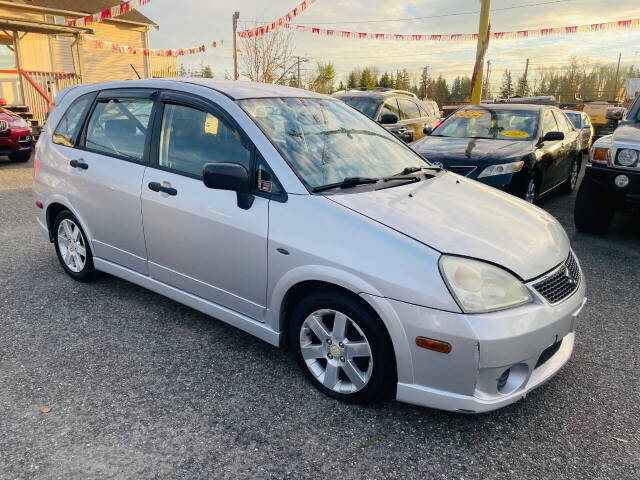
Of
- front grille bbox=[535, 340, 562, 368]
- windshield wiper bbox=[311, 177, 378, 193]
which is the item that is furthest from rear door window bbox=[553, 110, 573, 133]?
front grille bbox=[535, 340, 562, 368]

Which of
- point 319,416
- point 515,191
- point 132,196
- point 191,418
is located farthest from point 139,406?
point 515,191

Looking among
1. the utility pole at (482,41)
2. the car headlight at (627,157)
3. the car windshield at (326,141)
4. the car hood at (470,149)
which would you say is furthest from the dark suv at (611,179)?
the utility pole at (482,41)

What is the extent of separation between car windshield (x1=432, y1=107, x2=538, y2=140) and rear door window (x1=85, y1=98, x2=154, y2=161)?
4992mm

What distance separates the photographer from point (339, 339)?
2625 mm

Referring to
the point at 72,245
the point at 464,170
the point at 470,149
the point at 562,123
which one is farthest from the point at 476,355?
the point at 562,123

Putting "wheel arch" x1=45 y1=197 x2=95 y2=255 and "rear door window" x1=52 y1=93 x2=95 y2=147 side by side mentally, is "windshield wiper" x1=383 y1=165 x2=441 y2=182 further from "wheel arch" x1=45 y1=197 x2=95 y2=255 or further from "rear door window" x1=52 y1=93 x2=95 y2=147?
"rear door window" x1=52 y1=93 x2=95 y2=147

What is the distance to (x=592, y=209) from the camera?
5.93m

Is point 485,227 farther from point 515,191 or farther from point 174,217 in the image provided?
point 515,191

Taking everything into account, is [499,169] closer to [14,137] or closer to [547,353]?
[547,353]

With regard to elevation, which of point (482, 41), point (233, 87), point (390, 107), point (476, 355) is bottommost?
point (476, 355)

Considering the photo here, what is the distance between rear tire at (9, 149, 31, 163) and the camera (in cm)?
1166

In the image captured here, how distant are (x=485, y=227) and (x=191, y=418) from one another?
1860mm

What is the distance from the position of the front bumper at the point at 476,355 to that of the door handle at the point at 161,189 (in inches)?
66.4

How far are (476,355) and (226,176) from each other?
5.18 feet
